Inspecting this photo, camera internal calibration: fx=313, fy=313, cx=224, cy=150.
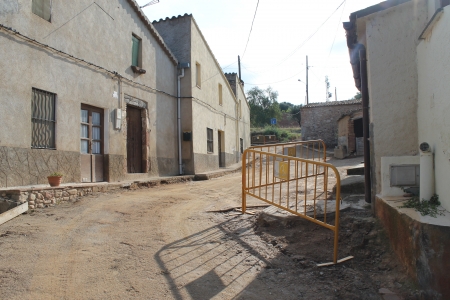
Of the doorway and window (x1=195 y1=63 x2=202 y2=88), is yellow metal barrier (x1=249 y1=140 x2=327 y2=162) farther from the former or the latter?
the doorway

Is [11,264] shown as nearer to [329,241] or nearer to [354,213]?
[329,241]

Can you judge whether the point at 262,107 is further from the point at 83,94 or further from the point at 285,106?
the point at 83,94

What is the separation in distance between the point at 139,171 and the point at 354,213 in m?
7.75

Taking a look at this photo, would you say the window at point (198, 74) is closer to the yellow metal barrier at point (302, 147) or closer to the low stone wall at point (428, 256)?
the yellow metal barrier at point (302, 147)

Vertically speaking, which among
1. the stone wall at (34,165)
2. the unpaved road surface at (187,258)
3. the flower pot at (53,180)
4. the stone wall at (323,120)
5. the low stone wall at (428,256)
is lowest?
the unpaved road surface at (187,258)

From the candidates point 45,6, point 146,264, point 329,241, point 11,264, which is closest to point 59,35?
point 45,6

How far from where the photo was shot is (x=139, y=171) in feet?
34.7

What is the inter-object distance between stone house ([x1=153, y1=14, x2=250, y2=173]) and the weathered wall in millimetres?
9034

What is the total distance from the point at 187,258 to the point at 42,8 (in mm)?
6577

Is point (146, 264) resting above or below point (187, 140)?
below

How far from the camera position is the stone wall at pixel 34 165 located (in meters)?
5.95

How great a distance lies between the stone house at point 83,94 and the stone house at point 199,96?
800 mm

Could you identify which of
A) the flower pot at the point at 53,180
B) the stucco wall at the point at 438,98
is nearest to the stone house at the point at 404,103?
the stucco wall at the point at 438,98

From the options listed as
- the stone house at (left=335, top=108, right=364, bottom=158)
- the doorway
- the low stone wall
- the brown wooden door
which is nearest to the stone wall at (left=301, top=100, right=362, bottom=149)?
the stone house at (left=335, top=108, right=364, bottom=158)
